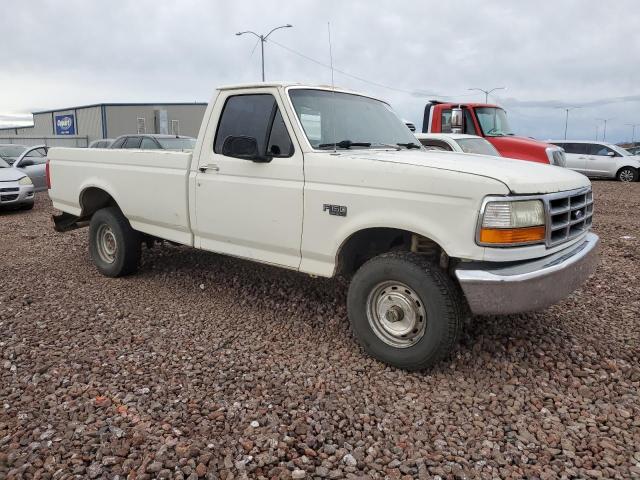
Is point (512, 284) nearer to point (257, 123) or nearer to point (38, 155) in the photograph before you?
point (257, 123)

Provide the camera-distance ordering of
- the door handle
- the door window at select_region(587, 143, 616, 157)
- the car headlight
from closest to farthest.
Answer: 1. the car headlight
2. the door handle
3. the door window at select_region(587, 143, 616, 157)

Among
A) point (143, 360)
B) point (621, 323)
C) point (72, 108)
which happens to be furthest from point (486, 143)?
point (72, 108)

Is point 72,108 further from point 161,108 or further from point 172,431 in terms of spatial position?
point 172,431

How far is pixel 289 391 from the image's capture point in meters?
3.37

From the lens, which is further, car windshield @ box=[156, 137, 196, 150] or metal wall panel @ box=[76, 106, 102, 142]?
metal wall panel @ box=[76, 106, 102, 142]

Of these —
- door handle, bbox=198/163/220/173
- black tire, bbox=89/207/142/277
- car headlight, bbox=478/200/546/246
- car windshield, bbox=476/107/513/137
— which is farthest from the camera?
car windshield, bbox=476/107/513/137

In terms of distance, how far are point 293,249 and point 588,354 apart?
233cm

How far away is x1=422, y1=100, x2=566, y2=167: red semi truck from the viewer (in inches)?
452

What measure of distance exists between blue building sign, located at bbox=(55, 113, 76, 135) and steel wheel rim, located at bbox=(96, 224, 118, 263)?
4642 cm

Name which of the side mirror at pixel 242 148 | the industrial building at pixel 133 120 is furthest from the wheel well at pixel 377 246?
the industrial building at pixel 133 120

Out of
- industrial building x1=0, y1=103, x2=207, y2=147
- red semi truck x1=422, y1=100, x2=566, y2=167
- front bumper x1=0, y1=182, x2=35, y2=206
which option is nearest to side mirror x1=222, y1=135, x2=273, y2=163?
red semi truck x1=422, y1=100, x2=566, y2=167

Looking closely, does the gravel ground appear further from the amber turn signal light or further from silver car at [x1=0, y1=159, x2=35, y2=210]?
silver car at [x1=0, y1=159, x2=35, y2=210]

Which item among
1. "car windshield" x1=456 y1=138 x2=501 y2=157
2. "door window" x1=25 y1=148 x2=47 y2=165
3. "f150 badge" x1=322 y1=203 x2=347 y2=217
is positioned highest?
"car windshield" x1=456 y1=138 x2=501 y2=157

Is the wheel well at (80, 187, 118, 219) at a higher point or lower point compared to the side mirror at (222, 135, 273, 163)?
lower
